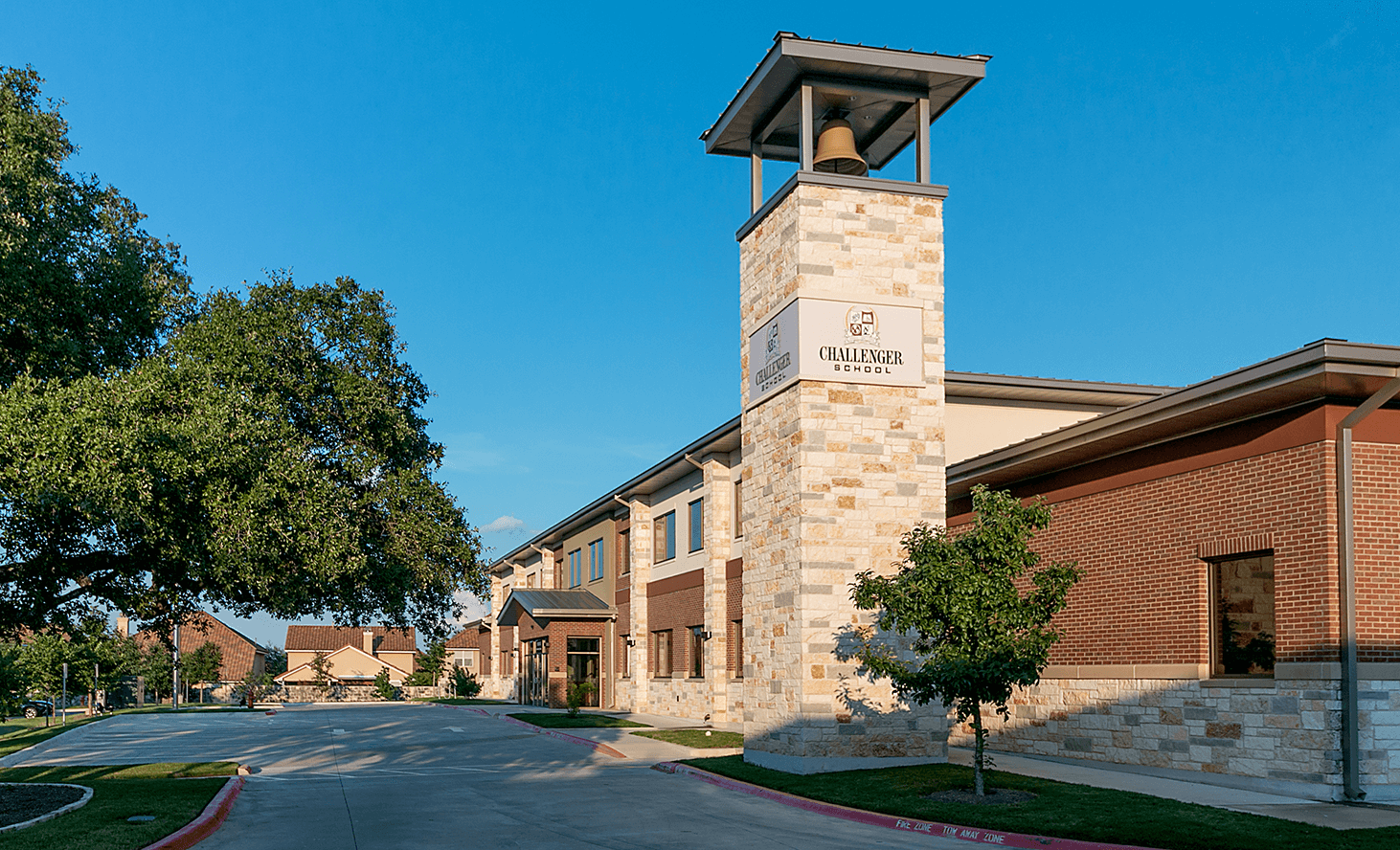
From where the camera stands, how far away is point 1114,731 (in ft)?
63.2

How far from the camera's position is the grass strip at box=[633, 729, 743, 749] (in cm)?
2647

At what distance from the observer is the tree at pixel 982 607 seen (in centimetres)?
1545

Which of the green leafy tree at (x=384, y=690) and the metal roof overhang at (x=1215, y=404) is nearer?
the metal roof overhang at (x=1215, y=404)

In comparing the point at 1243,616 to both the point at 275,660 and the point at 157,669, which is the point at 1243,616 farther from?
the point at 275,660

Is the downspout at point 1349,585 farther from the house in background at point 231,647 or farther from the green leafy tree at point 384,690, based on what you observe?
the house in background at point 231,647

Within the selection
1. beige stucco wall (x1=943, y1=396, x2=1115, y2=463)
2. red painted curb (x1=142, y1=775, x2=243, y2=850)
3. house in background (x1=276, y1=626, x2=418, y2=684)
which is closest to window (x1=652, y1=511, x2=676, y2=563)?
beige stucco wall (x1=943, y1=396, x2=1115, y2=463)

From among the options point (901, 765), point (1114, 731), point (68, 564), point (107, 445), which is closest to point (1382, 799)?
point (1114, 731)

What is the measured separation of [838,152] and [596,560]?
103 ft

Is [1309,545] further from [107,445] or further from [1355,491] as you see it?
[107,445]

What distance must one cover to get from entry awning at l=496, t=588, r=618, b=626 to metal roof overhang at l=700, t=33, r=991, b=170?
26.3 meters

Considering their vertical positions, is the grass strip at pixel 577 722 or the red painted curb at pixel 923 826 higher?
the red painted curb at pixel 923 826

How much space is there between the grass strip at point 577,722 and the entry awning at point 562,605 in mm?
7036

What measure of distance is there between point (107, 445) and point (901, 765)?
1342cm

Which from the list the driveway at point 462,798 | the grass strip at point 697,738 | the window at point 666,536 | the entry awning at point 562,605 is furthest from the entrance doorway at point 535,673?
the grass strip at point 697,738
